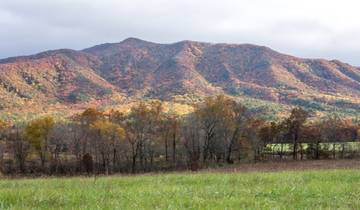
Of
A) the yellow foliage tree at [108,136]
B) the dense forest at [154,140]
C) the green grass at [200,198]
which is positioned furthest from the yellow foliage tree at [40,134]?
the green grass at [200,198]

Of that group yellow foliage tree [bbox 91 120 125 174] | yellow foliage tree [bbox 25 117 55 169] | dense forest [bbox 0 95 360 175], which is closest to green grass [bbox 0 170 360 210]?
dense forest [bbox 0 95 360 175]

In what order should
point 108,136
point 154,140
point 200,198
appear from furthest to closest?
point 154,140 < point 108,136 < point 200,198

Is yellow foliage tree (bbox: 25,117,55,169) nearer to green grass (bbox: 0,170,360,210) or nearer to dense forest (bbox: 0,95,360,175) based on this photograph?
dense forest (bbox: 0,95,360,175)

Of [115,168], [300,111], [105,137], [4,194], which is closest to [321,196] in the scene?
[4,194]

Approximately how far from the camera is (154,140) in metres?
91.7

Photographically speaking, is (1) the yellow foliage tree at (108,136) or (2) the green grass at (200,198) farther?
(1) the yellow foliage tree at (108,136)

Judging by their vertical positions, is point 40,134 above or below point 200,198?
above

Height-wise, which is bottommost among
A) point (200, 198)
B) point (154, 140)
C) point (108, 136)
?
point (154, 140)

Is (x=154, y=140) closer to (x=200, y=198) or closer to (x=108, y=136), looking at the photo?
(x=108, y=136)

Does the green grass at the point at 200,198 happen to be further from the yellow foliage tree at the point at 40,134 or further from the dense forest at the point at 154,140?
the yellow foliage tree at the point at 40,134

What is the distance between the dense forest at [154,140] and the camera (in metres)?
85.3

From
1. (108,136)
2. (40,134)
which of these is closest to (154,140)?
(108,136)

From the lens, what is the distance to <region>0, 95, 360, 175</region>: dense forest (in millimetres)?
85312

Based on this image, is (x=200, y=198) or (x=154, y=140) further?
(x=154, y=140)
